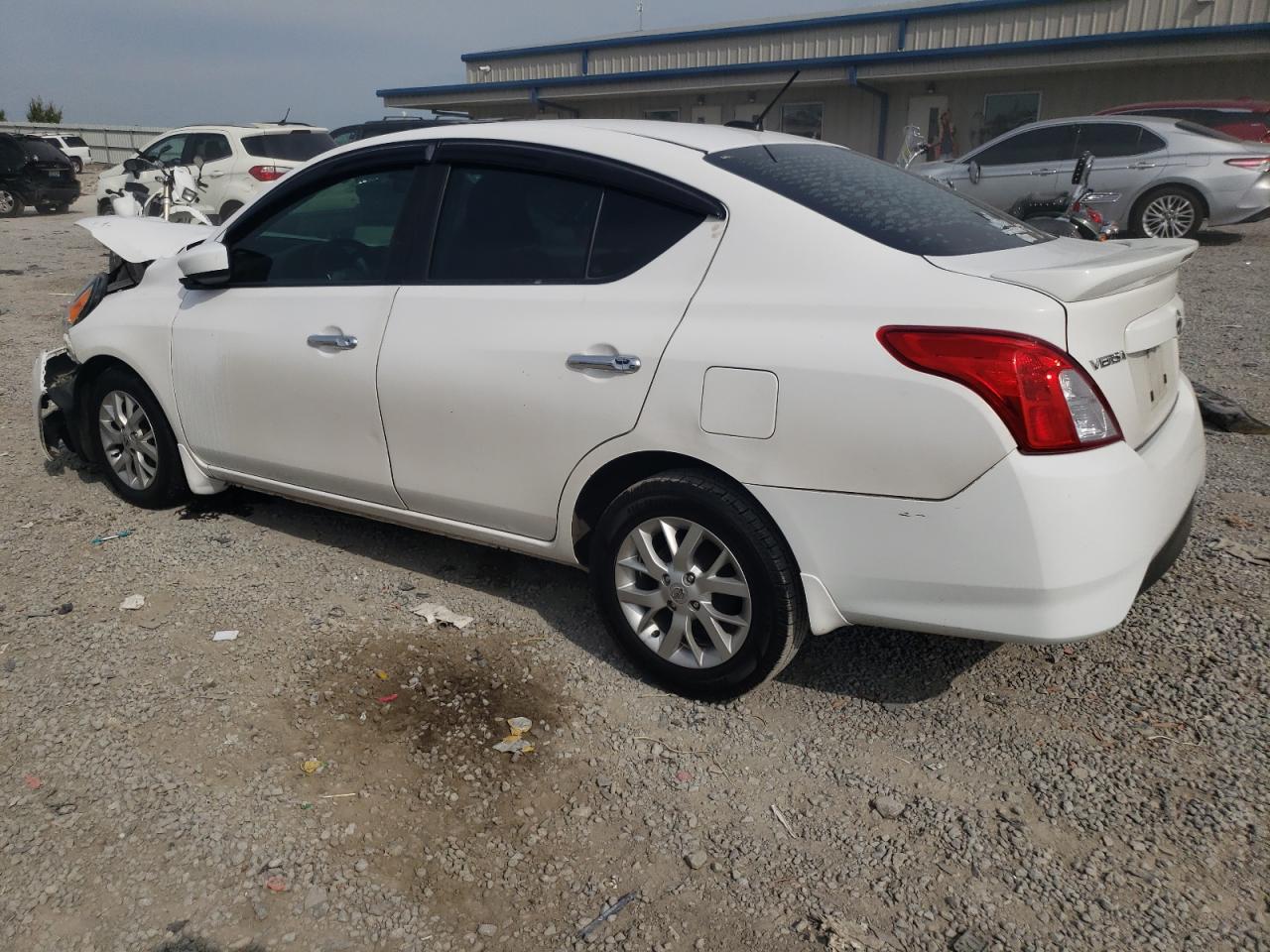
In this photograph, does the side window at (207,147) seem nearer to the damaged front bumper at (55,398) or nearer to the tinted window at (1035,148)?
the tinted window at (1035,148)

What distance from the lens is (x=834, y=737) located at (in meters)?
3.16

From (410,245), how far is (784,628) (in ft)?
6.43

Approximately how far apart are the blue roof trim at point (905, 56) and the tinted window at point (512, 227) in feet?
64.5

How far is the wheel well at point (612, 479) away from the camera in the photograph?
3.16 meters

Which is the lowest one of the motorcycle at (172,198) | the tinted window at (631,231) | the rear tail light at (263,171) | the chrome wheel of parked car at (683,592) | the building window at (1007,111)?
the chrome wheel of parked car at (683,592)

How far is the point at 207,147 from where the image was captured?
50.7ft

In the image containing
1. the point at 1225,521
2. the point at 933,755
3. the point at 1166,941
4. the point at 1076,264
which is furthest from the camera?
the point at 1225,521

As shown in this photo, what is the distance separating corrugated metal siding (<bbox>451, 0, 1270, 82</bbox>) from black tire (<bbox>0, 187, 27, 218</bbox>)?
1428 centimetres

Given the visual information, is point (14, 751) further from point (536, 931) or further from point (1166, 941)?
point (1166, 941)

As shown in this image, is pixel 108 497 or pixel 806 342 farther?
pixel 108 497

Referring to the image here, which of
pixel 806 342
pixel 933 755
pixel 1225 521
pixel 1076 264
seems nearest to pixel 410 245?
pixel 806 342

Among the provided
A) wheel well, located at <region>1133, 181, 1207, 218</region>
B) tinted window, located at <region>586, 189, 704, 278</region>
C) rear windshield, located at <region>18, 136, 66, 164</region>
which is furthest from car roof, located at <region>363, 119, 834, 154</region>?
rear windshield, located at <region>18, 136, 66, 164</region>

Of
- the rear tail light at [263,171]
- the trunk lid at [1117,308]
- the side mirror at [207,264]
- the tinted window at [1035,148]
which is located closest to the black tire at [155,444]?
the side mirror at [207,264]

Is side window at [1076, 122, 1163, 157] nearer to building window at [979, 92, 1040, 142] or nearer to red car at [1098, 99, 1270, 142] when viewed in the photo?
red car at [1098, 99, 1270, 142]
